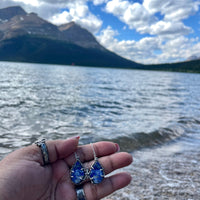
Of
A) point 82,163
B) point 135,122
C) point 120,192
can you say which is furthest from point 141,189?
point 135,122

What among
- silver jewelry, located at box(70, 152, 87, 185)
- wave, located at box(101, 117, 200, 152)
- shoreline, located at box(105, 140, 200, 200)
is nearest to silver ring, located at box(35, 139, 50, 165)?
silver jewelry, located at box(70, 152, 87, 185)

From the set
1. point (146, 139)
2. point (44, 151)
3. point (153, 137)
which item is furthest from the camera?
point (153, 137)

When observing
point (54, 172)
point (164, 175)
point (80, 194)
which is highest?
point (54, 172)

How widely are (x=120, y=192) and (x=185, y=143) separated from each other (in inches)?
202

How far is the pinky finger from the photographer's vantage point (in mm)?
2862

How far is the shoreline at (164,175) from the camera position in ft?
13.8

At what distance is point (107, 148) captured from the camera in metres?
3.21

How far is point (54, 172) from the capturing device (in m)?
3.02

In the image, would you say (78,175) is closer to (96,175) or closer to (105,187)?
(96,175)

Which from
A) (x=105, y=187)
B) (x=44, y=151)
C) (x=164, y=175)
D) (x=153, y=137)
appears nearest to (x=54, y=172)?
(x=44, y=151)

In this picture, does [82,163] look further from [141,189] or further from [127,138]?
[127,138]

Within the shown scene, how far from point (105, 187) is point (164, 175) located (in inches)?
115

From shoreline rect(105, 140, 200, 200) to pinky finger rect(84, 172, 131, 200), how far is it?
4.84 ft

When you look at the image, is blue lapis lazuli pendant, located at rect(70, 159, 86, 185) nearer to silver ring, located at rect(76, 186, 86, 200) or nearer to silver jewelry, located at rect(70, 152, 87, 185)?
silver jewelry, located at rect(70, 152, 87, 185)
